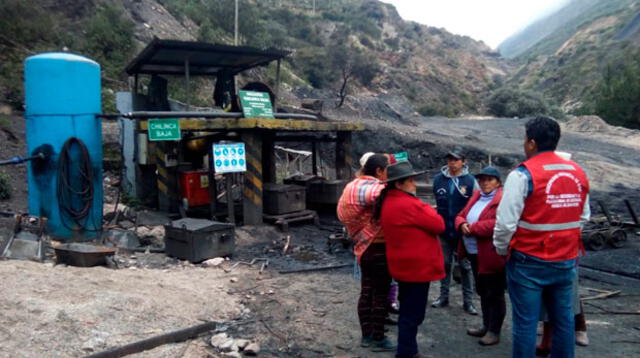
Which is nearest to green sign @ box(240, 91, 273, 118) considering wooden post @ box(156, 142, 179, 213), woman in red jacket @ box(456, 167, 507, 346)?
wooden post @ box(156, 142, 179, 213)

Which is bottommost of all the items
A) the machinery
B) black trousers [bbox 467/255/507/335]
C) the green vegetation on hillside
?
the machinery

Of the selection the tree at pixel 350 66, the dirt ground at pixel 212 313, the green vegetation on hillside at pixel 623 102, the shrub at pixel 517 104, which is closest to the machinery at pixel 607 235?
the dirt ground at pixel 212 313

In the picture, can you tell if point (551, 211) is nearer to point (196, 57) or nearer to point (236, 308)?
point (236, 308)

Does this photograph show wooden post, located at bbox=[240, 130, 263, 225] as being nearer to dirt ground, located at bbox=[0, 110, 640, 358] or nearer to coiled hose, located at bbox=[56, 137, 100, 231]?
dirt ground, located at bbox=[0, 110, 640, 358]

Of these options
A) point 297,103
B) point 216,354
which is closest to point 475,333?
point 216,354

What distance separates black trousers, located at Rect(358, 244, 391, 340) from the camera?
14.5 ft

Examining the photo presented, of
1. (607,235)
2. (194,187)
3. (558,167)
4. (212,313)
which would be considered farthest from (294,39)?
(558,167)

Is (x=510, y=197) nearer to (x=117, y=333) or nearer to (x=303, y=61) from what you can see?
(x=117, y=333)

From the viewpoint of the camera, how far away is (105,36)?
878 inches

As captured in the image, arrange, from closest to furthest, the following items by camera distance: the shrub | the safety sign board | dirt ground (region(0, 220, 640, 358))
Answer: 1. dirt ground (region(0, 220, 640, 358))
2. the safety sign board
3. the shrub

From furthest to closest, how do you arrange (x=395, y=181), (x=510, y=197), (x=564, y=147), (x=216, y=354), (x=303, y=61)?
(x=303, y=61), (x=564, y=147), (x=216, y=354), (x=395, y=181), (x=510, y=197)

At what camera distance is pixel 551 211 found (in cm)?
349

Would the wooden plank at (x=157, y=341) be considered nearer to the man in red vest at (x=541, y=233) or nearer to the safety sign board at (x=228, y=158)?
the man in red vest at (x=541, y=233)

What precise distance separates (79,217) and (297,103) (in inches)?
810
